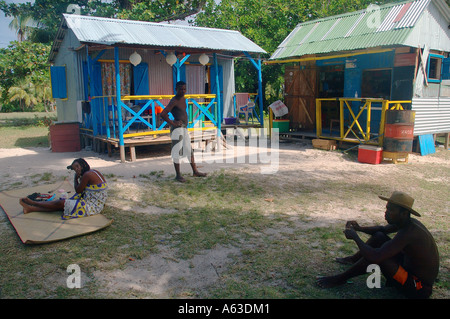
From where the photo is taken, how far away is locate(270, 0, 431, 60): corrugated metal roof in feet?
32.7

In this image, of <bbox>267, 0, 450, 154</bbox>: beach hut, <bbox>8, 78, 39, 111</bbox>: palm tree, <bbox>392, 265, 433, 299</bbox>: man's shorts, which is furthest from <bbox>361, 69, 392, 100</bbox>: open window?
<bbox>8, 78, 39, 111</bbox>: palm tree

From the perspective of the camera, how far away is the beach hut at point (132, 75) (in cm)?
993

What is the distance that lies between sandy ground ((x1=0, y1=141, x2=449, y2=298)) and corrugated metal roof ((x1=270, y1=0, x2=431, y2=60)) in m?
3.07

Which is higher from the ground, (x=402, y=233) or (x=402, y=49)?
(x=402, y=49)

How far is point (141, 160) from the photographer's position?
977cm

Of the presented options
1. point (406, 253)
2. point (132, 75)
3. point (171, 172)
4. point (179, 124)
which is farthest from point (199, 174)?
point (132, 75)

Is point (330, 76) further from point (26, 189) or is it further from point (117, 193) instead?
point (26, 189)

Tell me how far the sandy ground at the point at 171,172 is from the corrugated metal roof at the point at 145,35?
3.04 m

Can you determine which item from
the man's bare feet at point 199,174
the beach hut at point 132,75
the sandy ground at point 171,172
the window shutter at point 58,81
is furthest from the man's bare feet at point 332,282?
the window shutter at point 58,81

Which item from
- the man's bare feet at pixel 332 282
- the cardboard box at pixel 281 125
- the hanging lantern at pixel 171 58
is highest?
the hanging lantern at pixel 171 58

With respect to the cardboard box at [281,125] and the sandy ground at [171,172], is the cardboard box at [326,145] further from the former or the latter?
the cardboard box at [281,125]

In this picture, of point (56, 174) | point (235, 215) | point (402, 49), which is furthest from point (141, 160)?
point (402, 49)
